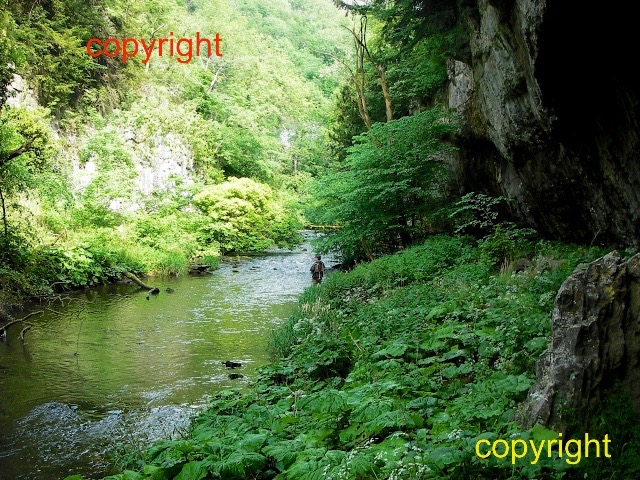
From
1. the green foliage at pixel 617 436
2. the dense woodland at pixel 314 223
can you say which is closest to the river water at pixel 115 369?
the dense woodland at pixel 314 223

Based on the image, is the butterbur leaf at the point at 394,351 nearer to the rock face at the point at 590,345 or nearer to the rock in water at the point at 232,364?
the rock face at the point at 590,345

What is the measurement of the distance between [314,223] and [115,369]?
1285 centimetres

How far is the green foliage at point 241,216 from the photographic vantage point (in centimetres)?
2352

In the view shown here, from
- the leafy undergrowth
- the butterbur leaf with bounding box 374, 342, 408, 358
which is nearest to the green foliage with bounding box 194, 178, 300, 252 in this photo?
the leafy undergrowth

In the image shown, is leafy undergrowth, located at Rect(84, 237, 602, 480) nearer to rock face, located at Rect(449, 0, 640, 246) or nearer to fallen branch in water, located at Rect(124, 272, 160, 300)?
rock face, located at Rect(449, 0, 640, 246)

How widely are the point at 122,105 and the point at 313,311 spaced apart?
19405mm

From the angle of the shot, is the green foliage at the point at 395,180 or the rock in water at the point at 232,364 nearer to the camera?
the rock in water at the point at 232,364

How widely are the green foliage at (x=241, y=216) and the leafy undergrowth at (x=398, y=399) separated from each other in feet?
54.8

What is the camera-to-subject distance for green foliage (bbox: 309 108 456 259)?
42.3 ft

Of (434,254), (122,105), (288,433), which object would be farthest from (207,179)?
(288,433)

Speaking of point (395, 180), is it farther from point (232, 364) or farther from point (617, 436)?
point (617, 436)

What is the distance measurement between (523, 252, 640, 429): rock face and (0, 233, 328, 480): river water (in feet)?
13.2

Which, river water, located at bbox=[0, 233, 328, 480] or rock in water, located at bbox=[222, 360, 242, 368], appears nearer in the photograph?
river water, located at bbox=[0, 233, 328, 480]

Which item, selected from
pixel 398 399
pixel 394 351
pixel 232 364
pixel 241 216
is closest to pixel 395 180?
pixel 232 364
